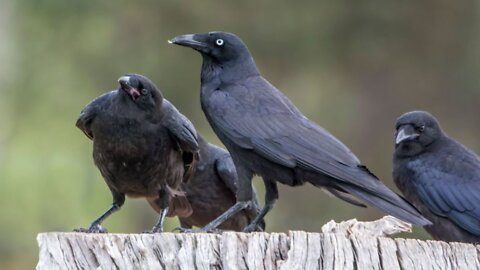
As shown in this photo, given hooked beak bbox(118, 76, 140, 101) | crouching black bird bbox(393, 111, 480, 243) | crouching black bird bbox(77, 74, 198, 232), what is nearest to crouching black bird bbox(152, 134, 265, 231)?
crouching black bird bbox(393, 111, 480, 243)

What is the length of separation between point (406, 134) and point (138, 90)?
2.33 metres

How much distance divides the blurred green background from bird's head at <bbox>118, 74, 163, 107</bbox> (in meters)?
6.53

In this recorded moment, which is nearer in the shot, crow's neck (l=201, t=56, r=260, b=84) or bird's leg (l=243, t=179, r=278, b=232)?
bird's leg (l=243, t=179, r=278, b=232)

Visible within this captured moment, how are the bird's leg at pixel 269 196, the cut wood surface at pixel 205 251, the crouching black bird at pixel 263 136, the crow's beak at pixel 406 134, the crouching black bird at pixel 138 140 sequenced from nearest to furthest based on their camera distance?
the cut wood surface at pixel 205 251, the crouching black bird at pixel 263 136, the bird's leg at pixel 269 196, the crouching black bird at pixel 138 140, the crow's beak at pixel 406 134

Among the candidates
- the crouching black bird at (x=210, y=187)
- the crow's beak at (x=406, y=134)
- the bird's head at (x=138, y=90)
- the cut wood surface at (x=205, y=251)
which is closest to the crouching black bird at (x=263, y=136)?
the bird's head at (x=138, y=90)

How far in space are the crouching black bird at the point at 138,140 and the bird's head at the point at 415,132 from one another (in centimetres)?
179

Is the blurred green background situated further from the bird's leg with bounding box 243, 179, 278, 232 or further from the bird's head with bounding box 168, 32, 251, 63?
the bird's leg with bounding box 243, 179, 278, 232

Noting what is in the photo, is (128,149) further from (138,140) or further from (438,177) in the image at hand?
(438,177)

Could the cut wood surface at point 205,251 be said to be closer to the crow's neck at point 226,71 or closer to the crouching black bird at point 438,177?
the crow's neck at point 226,71

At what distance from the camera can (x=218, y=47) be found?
768cm

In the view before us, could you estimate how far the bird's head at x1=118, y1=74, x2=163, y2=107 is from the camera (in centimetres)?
755

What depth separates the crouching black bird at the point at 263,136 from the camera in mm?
6781

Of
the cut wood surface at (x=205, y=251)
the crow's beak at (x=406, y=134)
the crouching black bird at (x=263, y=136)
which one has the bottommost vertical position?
the cut wood surface at (x=205, y=251)

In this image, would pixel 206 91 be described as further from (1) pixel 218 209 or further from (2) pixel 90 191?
(2) pixel 90 191
